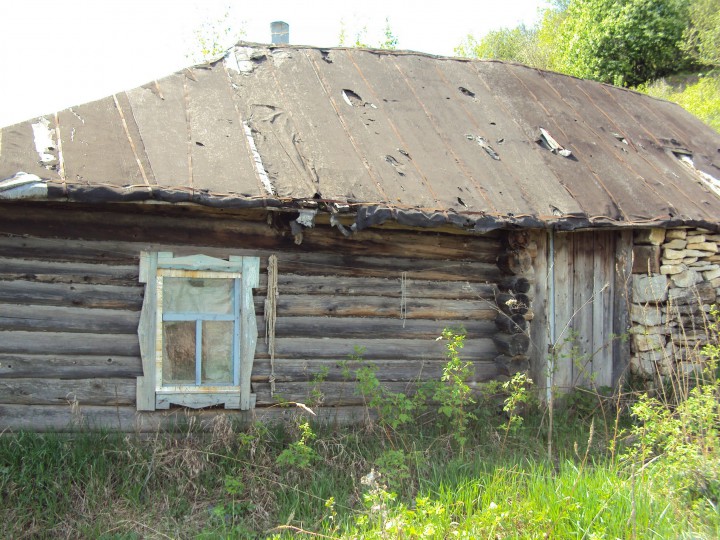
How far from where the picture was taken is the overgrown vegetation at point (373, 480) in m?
4.53

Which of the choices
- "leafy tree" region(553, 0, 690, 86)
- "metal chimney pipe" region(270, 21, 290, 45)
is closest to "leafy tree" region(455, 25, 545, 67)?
"leafy tree" region(553, 0, 690, 86)

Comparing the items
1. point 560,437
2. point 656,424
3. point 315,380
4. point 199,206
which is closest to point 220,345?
point 315,380

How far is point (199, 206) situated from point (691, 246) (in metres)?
5.72

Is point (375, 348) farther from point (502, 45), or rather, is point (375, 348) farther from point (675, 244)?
point (502, 45)

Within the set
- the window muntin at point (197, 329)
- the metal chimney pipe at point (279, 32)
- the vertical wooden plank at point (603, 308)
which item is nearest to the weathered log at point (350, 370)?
the window muntin at point (197, 329)

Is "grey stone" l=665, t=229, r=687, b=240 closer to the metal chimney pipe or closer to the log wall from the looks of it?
the log wall

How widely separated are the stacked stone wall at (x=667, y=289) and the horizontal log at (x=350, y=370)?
6.68ft

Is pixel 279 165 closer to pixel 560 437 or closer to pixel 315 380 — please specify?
pixel 315 380

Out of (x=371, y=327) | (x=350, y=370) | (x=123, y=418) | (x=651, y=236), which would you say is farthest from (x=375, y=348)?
(x=651, y=236)

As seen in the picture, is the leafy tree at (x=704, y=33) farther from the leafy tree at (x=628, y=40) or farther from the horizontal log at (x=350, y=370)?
the horizontal log at (x=350, y=370)

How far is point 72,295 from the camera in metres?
5.73

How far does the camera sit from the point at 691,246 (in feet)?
25.7

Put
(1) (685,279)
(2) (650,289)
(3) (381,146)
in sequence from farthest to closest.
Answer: (1) (685,279) < (2) (650,289) < (3) (381,146)

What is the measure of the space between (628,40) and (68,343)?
19.4 m
